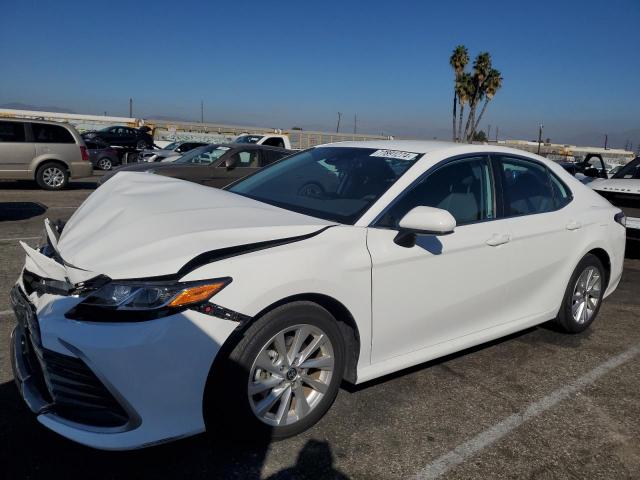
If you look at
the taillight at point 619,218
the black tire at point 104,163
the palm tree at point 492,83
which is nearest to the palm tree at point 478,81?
the palm tree at point 492,83

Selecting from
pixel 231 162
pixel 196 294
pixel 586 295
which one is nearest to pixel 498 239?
pixel 586 295

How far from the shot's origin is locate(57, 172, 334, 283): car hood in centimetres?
239

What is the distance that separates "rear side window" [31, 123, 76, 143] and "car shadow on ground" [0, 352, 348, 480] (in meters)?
12.4

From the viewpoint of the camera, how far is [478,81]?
40938mm

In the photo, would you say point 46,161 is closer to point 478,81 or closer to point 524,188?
point 524,188

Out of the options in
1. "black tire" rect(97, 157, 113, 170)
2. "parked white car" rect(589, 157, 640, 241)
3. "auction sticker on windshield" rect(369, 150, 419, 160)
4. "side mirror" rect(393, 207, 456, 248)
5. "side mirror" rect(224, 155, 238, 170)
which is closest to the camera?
"side mirror" rect(393, 207, 456, 248)

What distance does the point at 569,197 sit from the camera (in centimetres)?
429

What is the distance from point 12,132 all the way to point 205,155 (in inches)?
205

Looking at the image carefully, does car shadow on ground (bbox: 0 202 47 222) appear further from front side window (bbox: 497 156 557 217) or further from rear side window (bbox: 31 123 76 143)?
front side window (bbox: 497 156 557 217)

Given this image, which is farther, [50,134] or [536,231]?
[50,134]

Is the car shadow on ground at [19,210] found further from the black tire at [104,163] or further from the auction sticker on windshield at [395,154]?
the black tire at [104,163]

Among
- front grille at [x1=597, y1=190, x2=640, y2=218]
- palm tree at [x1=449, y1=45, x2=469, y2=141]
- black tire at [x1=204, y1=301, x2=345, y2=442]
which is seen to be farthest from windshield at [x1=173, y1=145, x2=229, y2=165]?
palm tree at [x1=449, y1=45, x2=469, y2=141]

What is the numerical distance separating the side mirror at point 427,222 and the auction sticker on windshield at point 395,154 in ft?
2.24

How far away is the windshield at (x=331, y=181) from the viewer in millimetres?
3178
